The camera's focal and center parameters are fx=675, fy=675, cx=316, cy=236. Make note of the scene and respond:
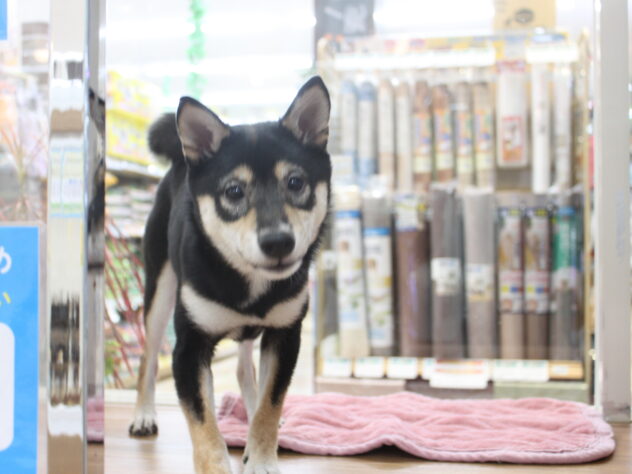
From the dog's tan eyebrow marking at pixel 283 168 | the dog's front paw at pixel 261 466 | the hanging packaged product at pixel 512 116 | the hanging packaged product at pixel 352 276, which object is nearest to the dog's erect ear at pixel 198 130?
the dog's tan eyebrow marking at pixel 283 168

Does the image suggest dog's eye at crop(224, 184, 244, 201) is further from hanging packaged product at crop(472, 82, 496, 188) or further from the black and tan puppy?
hanging packaged product at crop(472, 82, 496, 188)

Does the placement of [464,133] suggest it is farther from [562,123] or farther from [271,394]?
[271,394]

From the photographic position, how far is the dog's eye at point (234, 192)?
1.12m

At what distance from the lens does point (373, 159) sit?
8.82ft

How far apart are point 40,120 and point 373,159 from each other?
1.68 m

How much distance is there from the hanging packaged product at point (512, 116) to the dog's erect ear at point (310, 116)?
1553 mm

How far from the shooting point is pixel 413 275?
2.60 meters

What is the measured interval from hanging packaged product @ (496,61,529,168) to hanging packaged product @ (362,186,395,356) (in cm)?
50

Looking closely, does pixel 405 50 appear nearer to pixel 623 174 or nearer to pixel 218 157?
pixel 623 174

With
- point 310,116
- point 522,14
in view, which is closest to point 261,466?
point 310,116

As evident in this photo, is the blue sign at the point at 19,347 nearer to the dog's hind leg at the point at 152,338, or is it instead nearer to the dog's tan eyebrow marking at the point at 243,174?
the dog's tan eyebrow marking at the point at 243,174

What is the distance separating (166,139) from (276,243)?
1.95 feet

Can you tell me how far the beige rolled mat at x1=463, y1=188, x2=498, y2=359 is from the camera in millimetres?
2521

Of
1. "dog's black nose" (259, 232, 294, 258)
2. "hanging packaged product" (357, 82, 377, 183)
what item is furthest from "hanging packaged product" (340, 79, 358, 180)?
"dog's black nose" (259, 232, 294, 258)
